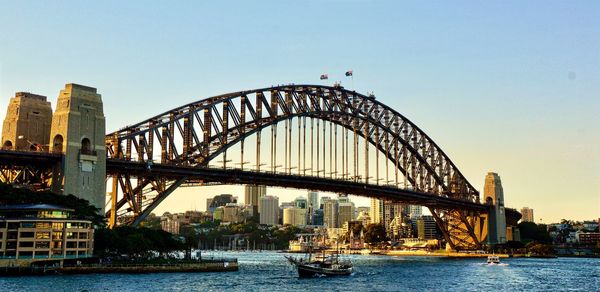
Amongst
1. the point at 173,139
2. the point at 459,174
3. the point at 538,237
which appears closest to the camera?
the point at 173,139

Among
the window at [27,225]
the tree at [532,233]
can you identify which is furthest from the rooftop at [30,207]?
the tree at [532,233]

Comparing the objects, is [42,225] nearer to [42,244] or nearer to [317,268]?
[42,244]

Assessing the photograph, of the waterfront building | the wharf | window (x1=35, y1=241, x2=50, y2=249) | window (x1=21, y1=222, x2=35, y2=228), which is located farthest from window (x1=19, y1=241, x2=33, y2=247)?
the wharf

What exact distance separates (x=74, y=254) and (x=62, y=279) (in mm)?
8998

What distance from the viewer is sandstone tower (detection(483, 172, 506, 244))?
14366cm

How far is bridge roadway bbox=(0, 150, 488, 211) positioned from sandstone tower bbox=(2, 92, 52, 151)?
669cm

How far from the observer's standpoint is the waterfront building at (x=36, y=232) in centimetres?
6431

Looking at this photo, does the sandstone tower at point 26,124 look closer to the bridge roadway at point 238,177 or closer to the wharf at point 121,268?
the bridge roadway at point 238,177

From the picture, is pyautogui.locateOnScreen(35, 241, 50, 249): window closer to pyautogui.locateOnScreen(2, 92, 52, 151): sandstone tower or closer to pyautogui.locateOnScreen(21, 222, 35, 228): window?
pyautogui.locateOnScreen(21, 222, 35, 228): window

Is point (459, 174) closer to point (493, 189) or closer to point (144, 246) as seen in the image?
point (493, 189)

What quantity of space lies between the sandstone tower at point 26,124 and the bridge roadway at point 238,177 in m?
6.69

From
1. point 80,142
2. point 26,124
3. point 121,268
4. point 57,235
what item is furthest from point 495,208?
point 57,235

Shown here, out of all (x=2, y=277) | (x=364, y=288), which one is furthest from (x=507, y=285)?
(x=2, y=277)

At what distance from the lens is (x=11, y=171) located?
70.7 metres
